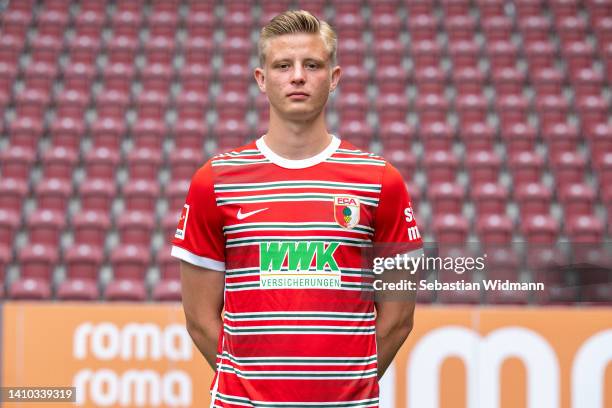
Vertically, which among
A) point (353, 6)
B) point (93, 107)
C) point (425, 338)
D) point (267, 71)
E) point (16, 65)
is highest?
point (353, 6)

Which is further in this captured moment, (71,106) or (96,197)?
(71,106)

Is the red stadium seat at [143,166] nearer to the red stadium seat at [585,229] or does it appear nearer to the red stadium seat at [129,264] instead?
the red stadium seat at [129,264]

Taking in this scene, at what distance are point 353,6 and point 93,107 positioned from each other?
3.59m

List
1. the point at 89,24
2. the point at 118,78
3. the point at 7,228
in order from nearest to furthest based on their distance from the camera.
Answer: the point at 7,228 < the point at 118,78 < the point at 89,24

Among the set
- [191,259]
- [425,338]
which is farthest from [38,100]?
[191,259]

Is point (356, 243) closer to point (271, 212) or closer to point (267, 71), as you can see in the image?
point (271, 212)

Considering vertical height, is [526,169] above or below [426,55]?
below

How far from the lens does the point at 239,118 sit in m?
8.70

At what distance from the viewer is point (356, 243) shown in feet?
5.03

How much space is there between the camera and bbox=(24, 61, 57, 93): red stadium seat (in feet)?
30.0

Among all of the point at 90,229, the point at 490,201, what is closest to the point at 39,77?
the point at 90,229

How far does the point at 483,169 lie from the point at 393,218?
6.42m

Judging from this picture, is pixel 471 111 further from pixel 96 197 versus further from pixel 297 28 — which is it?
pixel 297 28

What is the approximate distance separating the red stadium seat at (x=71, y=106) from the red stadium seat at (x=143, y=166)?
3.68ft
